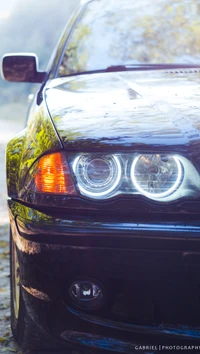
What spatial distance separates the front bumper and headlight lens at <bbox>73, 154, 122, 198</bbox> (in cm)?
11

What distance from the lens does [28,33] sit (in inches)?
862

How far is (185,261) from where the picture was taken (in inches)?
84.1

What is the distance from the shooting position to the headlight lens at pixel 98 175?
89.0 inches

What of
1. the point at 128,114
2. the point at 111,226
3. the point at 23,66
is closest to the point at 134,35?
the point at 23,66

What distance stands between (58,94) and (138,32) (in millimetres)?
1262

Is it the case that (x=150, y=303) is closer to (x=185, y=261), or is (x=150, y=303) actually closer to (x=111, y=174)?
(x=185, y=261)

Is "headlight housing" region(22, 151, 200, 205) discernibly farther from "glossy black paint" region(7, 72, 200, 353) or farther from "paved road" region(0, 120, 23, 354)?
"paved road" region(0, 120, 23, 354)

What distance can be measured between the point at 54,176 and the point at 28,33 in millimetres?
20168

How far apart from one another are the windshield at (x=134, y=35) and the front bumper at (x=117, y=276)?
170cm

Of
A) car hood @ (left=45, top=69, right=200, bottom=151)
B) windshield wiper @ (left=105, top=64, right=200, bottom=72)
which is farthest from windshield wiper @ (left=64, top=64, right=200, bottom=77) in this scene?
car hood @ (left=45, top=69, right=200, bottom=151)

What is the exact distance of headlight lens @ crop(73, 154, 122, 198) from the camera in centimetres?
226

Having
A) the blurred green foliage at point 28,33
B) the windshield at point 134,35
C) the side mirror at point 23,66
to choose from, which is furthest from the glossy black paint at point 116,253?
the blurred green foliage at point 28,33

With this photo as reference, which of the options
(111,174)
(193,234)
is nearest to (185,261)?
(193,234)

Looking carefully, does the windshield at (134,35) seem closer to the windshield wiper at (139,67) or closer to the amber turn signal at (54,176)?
the windshield wiper at (139,67)
